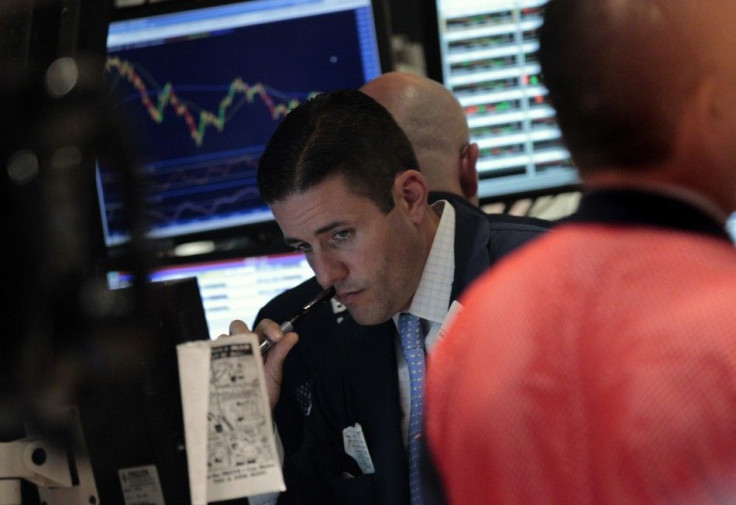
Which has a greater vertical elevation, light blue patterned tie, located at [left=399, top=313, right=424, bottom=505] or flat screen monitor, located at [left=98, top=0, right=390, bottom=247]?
flat screen monitor, located at [left=98, top=0, right=390, bottom=247]

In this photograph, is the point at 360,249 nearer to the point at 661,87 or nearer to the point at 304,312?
the point at 304,312

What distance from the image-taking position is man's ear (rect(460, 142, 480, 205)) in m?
2.90

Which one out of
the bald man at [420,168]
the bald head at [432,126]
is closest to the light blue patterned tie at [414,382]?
the bald man at [420,168]

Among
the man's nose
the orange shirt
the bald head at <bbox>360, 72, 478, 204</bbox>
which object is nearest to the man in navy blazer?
the man's nose

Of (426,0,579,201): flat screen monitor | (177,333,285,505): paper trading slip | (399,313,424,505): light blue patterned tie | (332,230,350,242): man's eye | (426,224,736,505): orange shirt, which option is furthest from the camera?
(426,0,579,201): flat screen monitor

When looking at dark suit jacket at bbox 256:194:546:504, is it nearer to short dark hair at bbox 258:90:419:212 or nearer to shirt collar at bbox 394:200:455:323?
shirt collar at bbox 394:200:455:323

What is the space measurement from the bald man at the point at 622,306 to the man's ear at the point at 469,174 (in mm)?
1862

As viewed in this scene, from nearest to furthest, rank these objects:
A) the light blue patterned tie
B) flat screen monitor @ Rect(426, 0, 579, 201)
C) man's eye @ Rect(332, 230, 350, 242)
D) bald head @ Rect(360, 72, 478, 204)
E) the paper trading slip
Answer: the paper trading slip, the light blue patterned tie, man's eye @ Rect(332, 230, 350, 242), bald head @ Rect(360, 72, 478, 204), flat screen monitor @ Rect(426, 0, 579, 201)

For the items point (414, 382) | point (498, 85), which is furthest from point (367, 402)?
point (498, 85)

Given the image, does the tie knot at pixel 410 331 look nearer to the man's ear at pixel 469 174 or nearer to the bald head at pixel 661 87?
the man's ear at pixel 469 174

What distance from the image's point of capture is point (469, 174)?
2906 mm

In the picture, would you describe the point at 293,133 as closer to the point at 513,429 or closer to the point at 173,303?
the point at 173,303

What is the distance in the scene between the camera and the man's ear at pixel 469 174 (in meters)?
2.90

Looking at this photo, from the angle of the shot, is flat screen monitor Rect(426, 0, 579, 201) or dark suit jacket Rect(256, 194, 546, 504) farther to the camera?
flat screen monitor Rect(426, 0, 579, 201)
